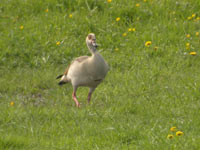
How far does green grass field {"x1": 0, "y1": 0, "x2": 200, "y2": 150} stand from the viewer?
251 inches

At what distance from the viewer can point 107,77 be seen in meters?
9.46

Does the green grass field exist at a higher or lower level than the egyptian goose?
lower

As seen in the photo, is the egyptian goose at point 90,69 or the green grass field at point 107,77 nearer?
the green grass field at point 107,77

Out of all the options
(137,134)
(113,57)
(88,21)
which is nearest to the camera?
(137,134)

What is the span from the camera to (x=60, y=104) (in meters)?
8.18

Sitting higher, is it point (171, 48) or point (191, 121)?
point (191, 121)

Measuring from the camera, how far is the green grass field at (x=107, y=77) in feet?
20.9

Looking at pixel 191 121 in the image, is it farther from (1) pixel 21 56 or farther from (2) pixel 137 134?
(1) pixel 21 56

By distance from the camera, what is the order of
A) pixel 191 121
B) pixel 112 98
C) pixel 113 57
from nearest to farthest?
pixel 191 121
pixel 112 98
pixel 113 57

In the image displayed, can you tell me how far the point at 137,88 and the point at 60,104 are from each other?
51.9 inches

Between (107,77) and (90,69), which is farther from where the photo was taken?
(107,77)

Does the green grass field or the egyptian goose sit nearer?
the green grass field

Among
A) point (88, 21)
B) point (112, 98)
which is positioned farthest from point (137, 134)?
point (88, 21)

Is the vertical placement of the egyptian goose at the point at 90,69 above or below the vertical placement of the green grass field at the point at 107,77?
above
